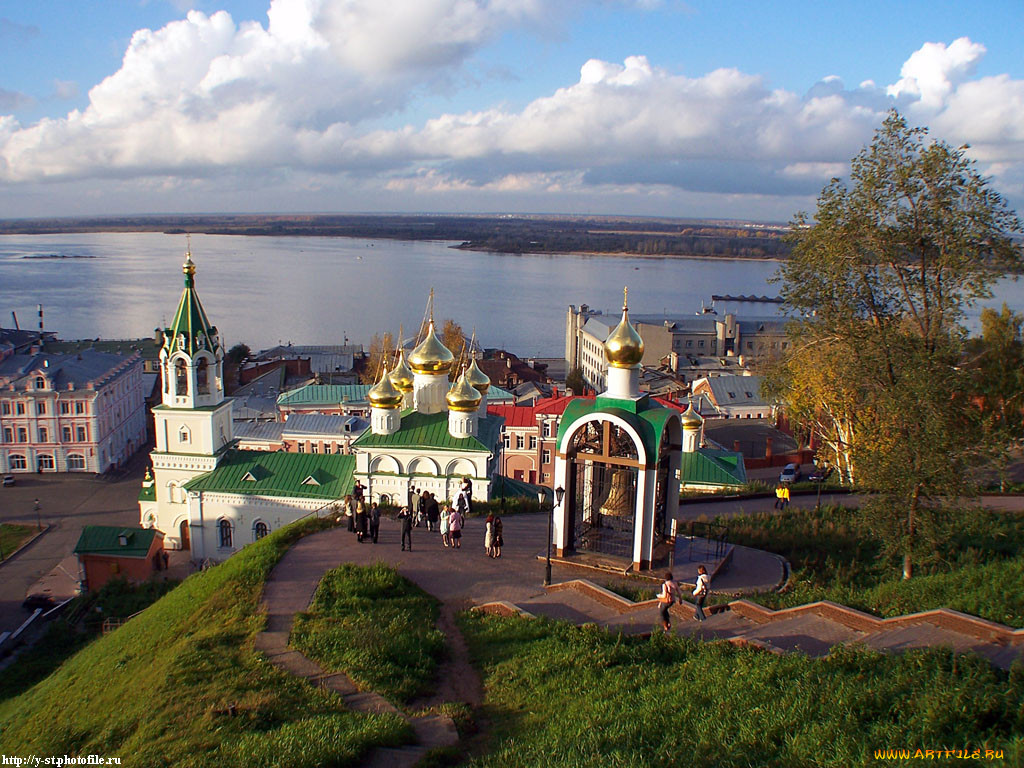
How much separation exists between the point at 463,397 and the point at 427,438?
1.01 metres

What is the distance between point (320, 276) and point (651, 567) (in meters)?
95.3

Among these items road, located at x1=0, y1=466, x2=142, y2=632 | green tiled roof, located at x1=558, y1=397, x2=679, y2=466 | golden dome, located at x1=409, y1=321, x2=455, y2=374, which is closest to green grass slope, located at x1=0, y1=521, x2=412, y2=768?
green tiled roof, located at x1=558, y1=397, x2=679, y2=466

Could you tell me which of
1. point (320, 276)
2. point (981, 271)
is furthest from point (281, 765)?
point (320, 276)

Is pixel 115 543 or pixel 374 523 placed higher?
pixel 374 523

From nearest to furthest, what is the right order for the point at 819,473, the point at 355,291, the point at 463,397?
the point at 463,397
the point at 819,473
the point at 355,291

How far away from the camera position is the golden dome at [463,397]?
13109 millimetres

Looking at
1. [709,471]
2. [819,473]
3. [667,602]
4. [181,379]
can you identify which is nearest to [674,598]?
[667,602]

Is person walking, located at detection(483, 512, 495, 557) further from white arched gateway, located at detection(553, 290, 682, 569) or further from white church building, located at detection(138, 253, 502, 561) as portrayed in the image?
white church building, located at detection(138, 253, 502, 561)

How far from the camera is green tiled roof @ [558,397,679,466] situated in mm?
8820

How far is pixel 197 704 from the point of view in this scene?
19.4 ft

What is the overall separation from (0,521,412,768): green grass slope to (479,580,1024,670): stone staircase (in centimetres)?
250

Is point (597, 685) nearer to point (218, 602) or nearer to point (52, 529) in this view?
point (218, 602)

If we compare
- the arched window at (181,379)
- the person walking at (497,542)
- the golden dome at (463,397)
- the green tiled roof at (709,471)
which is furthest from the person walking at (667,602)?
the arched window at (181,379)

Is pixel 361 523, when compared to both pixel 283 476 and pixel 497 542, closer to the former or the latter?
pixel 497 542
